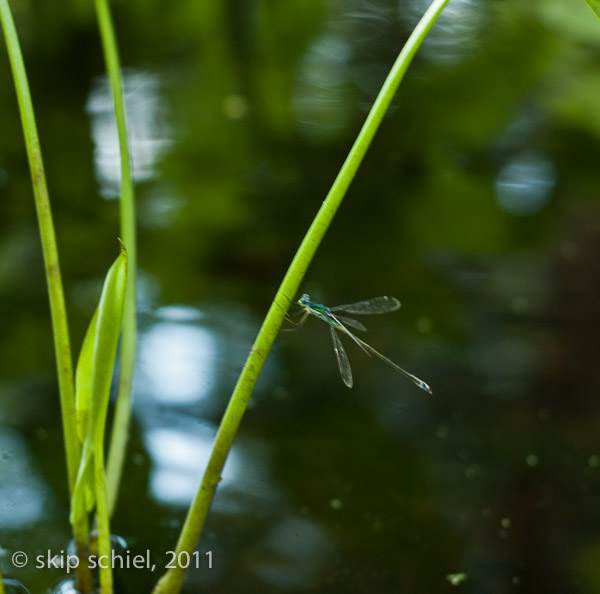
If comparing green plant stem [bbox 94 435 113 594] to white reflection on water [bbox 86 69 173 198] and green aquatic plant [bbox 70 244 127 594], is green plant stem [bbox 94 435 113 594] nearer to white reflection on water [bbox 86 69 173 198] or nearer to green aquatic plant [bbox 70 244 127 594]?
green aquatic plant [bbox 70 244 127 594]

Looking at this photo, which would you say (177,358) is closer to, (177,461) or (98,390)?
(177,461)

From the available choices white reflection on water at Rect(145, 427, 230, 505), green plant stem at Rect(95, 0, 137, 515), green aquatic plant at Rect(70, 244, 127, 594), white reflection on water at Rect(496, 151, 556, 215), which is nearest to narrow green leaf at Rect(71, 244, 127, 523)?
green aquatic plant at Rect(70, 244, 127, 594)

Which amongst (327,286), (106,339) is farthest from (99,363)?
(327,286)

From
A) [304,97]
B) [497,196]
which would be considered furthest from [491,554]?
[304,97]

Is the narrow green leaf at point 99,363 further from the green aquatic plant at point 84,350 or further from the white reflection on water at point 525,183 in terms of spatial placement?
the white reflection on water at point 525,183

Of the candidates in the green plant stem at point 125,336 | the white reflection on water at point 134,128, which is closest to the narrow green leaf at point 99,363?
the green plant stem at point 125,336

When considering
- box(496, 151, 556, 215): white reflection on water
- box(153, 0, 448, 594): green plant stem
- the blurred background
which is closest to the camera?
box(153, 0, 448, 594): green plant stem
